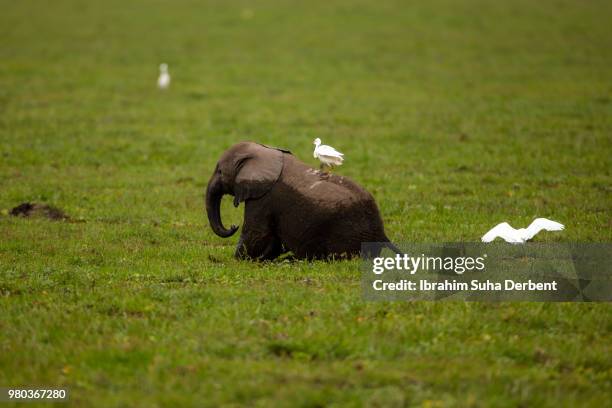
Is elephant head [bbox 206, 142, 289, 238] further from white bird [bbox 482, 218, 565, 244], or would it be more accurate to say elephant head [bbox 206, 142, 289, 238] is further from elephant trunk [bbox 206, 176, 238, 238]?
white bird [bbox 482, 218, 565, 244]

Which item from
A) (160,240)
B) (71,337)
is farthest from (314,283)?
(160,240)

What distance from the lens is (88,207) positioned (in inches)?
647

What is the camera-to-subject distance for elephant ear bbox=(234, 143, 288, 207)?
11656 mm

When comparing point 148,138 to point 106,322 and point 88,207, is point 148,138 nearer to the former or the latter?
point 88,207

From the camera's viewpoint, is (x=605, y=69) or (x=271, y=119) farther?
(x=605, y=69)

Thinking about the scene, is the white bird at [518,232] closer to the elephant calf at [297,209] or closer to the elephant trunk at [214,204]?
the elephant calf at [297,209]

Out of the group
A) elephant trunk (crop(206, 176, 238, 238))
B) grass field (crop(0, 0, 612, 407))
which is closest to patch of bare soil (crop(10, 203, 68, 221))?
grass field (crop(0, 0, 612, 407))

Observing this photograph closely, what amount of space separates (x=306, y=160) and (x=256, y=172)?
912 cm

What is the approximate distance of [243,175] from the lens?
11.8 metres

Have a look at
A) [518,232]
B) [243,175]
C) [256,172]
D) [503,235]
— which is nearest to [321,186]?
[256,172]

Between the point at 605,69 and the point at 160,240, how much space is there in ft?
83.6

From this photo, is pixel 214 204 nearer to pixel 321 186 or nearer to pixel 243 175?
pixel 243 175

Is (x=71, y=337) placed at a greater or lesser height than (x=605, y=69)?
lesser

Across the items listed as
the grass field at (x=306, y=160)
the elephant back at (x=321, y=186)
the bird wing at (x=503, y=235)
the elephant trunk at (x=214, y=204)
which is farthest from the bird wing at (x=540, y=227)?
the elephant trunk at (x=214, y=204)
